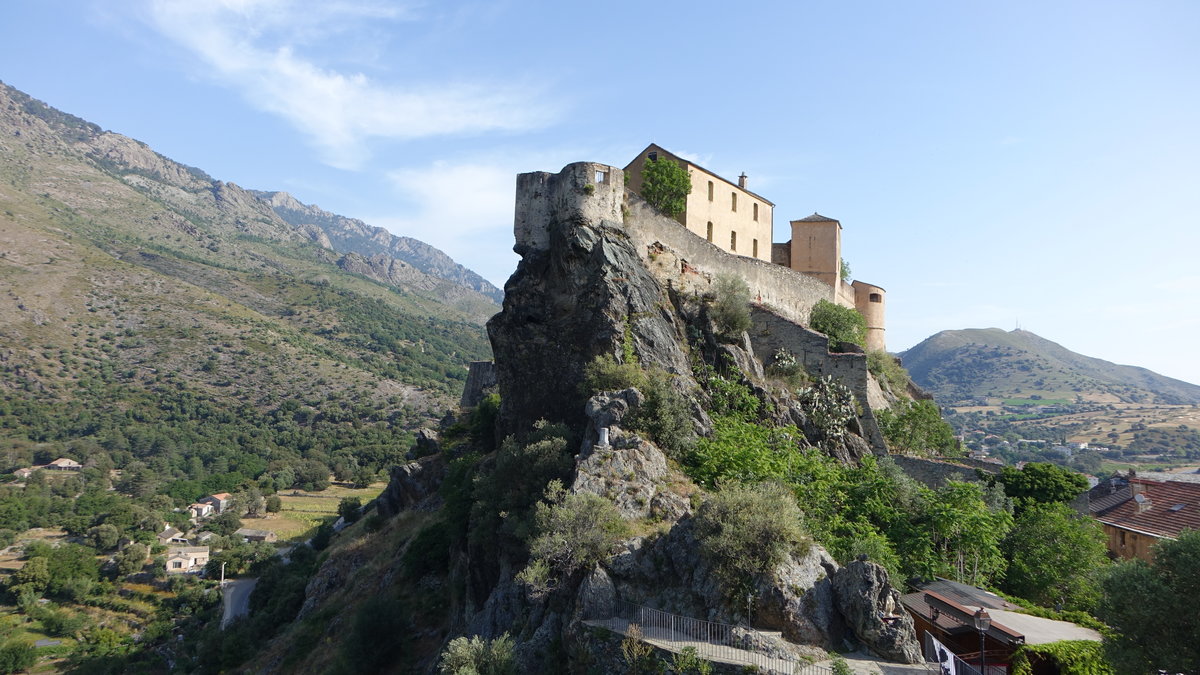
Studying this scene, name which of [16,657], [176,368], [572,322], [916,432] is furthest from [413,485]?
[176,368]

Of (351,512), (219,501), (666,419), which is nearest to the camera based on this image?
(666,419)

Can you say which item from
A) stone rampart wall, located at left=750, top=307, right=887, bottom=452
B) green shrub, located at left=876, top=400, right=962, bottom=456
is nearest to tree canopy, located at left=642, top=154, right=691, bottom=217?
stone rampart wall, located at left=750, top=307, right=887, bottom=452

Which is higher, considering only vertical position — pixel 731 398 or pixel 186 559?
pixel 731 398

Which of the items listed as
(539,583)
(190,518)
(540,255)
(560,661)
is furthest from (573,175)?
(190,518)

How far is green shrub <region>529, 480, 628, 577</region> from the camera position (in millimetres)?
17594

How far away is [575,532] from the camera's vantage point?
58.7ft

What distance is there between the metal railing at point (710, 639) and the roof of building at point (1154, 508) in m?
25.9

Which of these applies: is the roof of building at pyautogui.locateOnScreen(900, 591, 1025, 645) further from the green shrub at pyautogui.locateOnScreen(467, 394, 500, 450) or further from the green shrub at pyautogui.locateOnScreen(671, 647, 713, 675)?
the green shrub at pyautogui.locateOnScreen(467, 394, 500, 450)

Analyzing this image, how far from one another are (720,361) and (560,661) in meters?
15.7

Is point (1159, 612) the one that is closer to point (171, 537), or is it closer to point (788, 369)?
point (788, 369)

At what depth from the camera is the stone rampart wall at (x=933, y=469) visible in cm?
2864

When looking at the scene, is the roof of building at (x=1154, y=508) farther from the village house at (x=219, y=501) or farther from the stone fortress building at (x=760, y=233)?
the village house at (x=219, y=501)

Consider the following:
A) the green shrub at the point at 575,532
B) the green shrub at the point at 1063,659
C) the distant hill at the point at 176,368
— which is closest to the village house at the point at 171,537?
the distant hill at the point at 176,368

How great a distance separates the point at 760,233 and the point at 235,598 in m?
50.2
